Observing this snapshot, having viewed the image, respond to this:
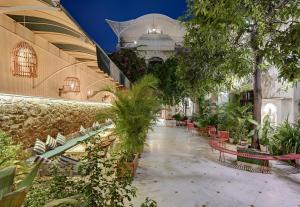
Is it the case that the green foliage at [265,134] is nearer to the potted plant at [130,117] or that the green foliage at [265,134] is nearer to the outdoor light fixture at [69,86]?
the potted plant at [130,117]

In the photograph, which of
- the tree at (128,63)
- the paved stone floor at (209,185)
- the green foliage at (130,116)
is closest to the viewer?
the paved stone floor at (209,185)

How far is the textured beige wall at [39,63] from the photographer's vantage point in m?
6.49

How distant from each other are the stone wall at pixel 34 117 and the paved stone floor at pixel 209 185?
2976 millimetres

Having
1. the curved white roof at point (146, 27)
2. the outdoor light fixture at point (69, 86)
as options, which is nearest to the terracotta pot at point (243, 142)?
the outdoor light fixture at point (69, 86)

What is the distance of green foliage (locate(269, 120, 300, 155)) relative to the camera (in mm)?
8922

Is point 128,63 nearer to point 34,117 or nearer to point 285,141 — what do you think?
point 34,117

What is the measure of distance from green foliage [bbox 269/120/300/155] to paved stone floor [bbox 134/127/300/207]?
1837 mm

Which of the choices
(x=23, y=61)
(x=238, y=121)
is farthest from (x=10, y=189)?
(x=238, y=121)

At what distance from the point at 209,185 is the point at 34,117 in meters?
5.38

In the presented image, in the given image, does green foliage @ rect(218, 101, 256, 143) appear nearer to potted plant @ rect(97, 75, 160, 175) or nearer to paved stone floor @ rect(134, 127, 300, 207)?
paved stone floor @ rect(134, 127, 300, 207)

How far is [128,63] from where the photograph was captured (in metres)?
27.2

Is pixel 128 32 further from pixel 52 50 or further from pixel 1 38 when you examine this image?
pixel 1 38

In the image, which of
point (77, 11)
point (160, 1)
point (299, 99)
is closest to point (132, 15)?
point (160, 1)

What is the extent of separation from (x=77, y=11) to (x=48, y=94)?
9093 centimetres
